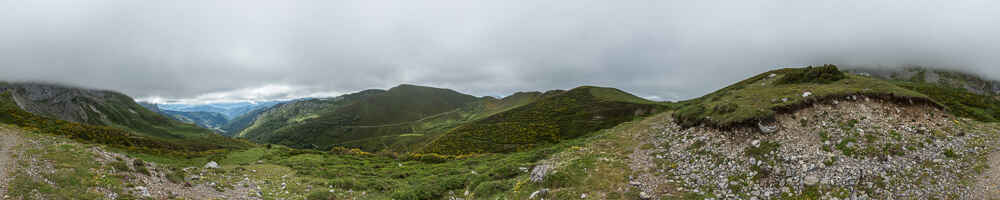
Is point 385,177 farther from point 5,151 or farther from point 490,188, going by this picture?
point 5,151

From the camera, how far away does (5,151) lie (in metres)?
15.1

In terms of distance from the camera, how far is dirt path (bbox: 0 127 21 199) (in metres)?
11.6

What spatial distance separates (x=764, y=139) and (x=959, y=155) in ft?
19.8

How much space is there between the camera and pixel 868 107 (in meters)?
17.0

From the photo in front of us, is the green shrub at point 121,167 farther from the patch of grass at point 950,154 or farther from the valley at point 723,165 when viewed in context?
the patch of grass at point 950,154

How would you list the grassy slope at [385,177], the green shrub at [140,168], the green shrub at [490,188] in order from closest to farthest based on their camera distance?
the grassy slope at [385,177] → the green shrub at [140,168] → the green shrub at [490,188]

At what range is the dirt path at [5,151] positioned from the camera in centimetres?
1158

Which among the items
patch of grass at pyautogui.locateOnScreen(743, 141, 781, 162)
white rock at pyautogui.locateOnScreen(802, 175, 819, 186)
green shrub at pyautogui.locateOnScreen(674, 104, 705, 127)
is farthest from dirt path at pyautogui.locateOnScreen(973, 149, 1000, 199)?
green shrub at pyautogui.locateOnScreen(674, 104, 705, 127)

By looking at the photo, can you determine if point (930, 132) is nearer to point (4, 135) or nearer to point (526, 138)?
point (526, 138)

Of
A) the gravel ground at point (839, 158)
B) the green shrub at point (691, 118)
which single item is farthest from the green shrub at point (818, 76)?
the green shrub at point (691, 118)

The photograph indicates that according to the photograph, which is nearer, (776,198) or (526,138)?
(776,198)

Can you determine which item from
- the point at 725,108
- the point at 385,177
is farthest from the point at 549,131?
the point at 725,108

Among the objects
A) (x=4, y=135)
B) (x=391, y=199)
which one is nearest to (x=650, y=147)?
(x=391, y=199)

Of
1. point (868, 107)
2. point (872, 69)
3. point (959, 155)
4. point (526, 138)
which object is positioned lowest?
point (526, 138)
